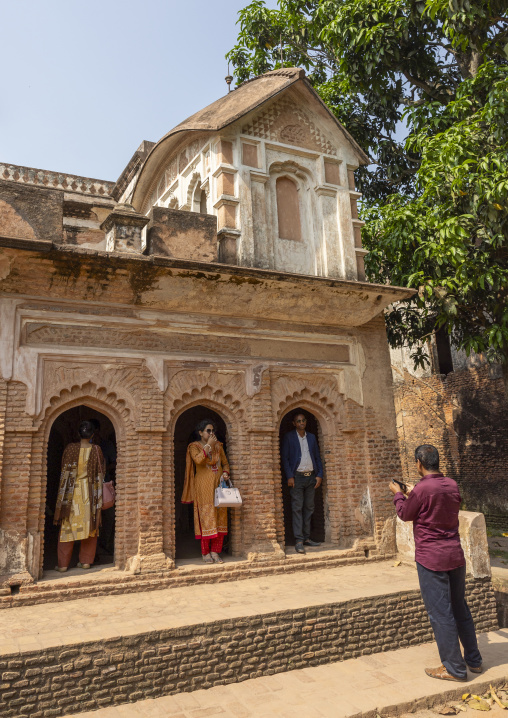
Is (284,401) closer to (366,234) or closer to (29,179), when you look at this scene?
(366,234)

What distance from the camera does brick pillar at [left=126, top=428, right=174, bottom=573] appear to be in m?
6.80

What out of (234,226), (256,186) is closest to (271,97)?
(256,186)

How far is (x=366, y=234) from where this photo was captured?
34.2 feet

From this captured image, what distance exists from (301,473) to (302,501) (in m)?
0.44

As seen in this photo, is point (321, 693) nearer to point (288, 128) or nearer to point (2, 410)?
point (2, 410)

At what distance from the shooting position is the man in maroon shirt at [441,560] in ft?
15.5

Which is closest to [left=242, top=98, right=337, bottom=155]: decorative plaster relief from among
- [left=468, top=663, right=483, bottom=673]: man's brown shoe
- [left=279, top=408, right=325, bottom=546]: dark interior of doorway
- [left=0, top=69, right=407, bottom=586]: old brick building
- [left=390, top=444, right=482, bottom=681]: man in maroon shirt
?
[left=0, top=69, right=407, bottom=586]: old brick building

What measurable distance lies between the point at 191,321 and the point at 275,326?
4.43 ft

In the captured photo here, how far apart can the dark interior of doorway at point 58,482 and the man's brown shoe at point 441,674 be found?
14.7 ft

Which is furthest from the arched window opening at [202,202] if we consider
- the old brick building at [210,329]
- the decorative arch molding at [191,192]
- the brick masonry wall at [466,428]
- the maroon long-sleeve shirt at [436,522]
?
the brick masonry wall at [466,428]

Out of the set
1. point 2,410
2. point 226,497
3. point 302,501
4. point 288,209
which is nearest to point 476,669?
point 226,497

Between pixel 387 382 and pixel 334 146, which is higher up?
pixel 334 146

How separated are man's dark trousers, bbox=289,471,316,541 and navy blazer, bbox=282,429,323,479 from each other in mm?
105

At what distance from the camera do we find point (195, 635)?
Result: 5.14m
